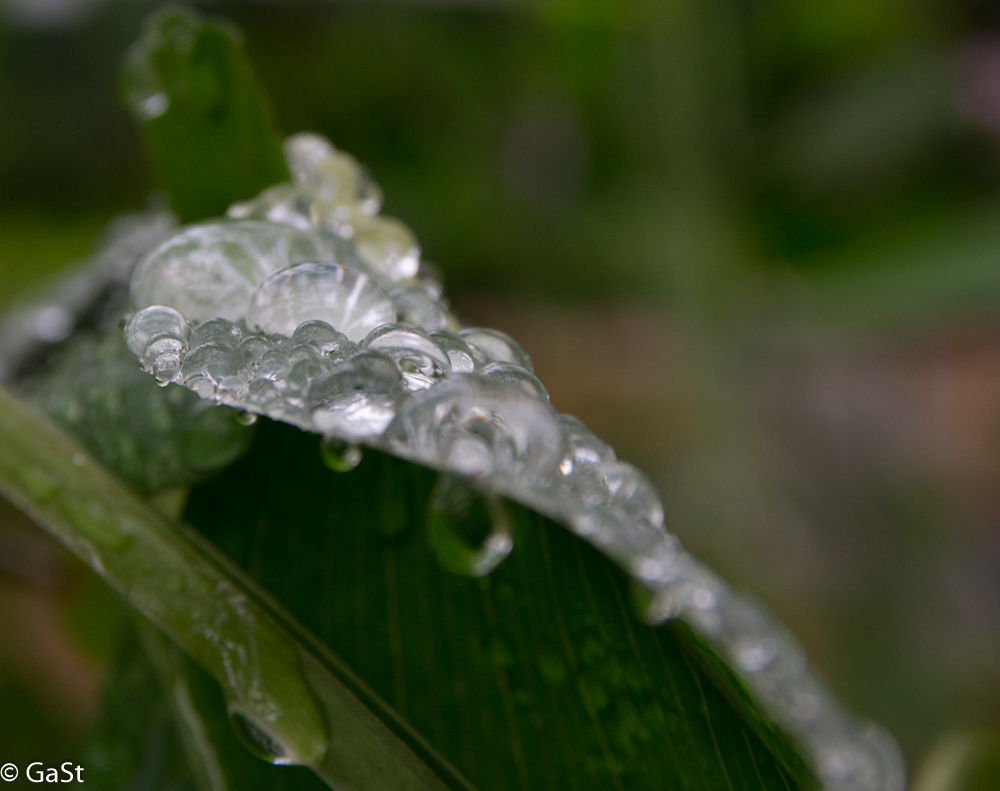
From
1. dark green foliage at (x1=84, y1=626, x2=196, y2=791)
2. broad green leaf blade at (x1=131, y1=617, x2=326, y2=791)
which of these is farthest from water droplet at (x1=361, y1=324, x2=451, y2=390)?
dark green foliage at (x1=84, y1=626, x2=196, y2=791)

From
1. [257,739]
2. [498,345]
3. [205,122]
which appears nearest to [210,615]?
[257,739]

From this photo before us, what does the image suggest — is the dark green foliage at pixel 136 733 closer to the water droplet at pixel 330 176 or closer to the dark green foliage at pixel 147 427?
the dark green foliage at pixel 147 427

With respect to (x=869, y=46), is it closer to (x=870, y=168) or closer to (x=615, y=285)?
(x=870, y=168)

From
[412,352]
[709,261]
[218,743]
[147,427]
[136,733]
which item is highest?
[412,352]

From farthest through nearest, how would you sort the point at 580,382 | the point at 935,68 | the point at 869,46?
the point at 580,382, the point at 869,46, the point at 935,68

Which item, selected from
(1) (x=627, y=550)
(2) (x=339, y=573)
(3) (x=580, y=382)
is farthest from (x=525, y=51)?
(1) (x=627, y=550)

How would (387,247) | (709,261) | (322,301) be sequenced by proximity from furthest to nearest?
1. (709,261)
2. (387,247)
3. (322,301)

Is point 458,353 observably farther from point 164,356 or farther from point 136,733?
point 136,733

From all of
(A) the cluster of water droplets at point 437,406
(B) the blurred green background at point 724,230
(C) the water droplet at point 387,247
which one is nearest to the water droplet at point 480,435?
(A) the cluster of water droplets at point 437,406
